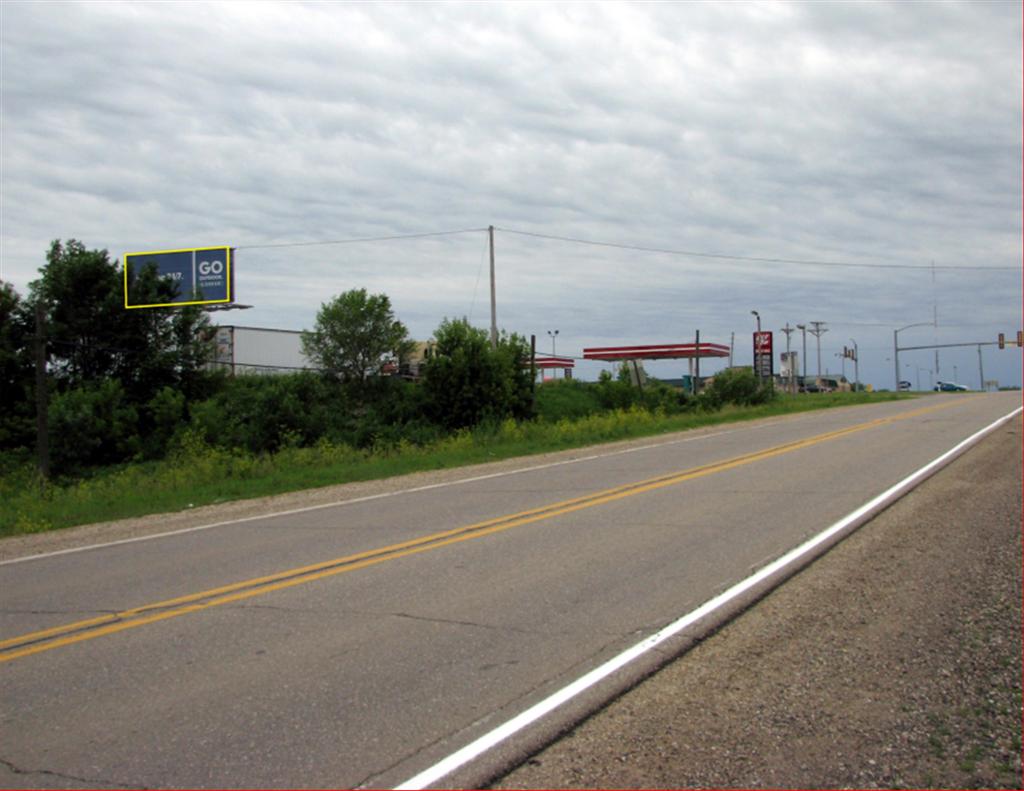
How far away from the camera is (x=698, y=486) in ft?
53.2

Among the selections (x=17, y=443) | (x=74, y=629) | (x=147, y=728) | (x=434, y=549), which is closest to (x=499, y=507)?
(x=434, y=549)

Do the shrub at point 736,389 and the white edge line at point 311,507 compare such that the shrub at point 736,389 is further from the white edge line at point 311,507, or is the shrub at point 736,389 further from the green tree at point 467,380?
the white edge line at point 311,507

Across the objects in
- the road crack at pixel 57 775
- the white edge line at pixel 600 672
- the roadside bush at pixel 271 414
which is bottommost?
the road crack at pixel 57 775

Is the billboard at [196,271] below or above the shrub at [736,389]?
above

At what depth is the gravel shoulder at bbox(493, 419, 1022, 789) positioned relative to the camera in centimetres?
476

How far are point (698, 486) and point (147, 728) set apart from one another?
12.0 meters

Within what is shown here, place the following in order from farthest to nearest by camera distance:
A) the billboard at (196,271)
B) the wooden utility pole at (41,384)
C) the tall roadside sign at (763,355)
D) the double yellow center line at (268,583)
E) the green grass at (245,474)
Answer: the tall roadside sign at (763,355) → the billboard at (196,271) → the wooden utility pole at (41,384) → the green grass at (245,474) → the double yellow center line at (268,583)

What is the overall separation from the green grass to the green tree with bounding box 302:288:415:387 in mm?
12186

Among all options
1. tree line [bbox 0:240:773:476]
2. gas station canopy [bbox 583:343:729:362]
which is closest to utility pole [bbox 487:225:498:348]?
tree line [bbox 0:240:773:476]

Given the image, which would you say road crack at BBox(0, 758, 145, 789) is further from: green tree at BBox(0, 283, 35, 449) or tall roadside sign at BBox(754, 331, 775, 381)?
tall roadside sign at BBox(754, 331, 775, 381)

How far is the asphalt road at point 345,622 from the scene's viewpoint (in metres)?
5.14

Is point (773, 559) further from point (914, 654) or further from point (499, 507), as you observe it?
point (499, 507)

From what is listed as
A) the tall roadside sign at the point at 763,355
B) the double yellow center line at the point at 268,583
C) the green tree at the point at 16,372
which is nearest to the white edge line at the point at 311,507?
the double yellow center line at the point at 268,583

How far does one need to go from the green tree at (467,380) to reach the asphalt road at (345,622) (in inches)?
1141
